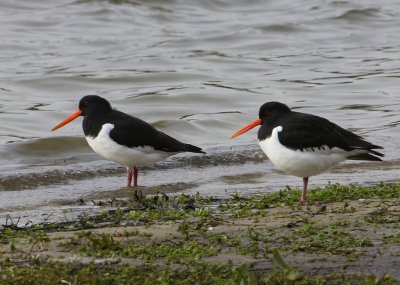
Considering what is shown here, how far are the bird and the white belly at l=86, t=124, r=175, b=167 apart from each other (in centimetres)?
155

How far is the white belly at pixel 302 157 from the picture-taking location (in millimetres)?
7309

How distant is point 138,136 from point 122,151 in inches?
8.5

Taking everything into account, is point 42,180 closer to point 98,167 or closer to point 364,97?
point 98,167

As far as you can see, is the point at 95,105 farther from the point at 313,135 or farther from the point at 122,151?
the point at 313,135

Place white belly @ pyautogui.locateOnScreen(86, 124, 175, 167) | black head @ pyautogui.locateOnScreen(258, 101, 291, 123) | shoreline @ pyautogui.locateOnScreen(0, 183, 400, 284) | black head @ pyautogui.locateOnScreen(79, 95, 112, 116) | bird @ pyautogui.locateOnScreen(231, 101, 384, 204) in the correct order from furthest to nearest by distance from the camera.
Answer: black head @ pyautogui.locateOnScreen(79, 95, 112, 116), white belly @ pyautogui.locateOnScreen(86, 124, 175, 167), black head @ pyautogui.locateOnScreen(258, 101, 291, 123), bird @ pyautogui.locateOnScreen(231, 101, 384, 204), shoreline @ pyautogui.locateOnScreen(0, 183, 400, 284)

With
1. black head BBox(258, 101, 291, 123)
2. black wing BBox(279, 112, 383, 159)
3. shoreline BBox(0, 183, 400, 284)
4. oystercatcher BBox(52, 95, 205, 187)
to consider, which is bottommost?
shoreline BBox(0, 183, 400, 284)

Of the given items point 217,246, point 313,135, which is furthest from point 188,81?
point 217,246

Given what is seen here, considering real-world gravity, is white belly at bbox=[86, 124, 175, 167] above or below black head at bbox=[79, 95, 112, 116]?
below

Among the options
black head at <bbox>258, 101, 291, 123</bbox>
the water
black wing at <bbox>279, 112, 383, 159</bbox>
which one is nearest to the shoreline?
black wing at <bbox>279, 112, 383, 159</bbox>

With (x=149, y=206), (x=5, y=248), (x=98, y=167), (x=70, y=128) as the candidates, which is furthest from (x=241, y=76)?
(x=5, y=248)

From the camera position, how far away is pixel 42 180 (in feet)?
32.8

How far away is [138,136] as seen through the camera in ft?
28.4

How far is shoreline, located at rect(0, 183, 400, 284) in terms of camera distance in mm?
4891

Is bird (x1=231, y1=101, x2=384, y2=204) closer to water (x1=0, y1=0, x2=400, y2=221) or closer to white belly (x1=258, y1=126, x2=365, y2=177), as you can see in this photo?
white belly (x1=258, y1=126, x2=365, y2=177)
